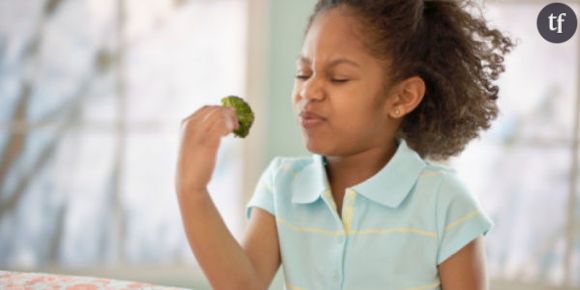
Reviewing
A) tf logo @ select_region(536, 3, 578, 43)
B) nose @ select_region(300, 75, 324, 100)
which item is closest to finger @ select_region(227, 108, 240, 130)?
nose @ select_region(300, 75, 324, 100)

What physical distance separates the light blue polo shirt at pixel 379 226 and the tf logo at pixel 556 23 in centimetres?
53

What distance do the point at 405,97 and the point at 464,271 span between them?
354 millimetres

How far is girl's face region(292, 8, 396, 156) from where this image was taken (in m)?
1.39

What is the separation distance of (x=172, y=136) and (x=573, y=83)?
144cm

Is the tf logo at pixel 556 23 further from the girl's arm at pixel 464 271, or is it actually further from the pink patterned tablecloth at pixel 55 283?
the pink patterned tablecloth at pixel 55 283

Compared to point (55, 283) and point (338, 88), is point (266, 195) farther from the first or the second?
point (55, 283)

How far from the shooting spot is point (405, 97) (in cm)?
151

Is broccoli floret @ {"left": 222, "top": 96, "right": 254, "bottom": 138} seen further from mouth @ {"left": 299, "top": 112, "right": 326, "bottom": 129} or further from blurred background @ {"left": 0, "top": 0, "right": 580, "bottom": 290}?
blurred background @ {"left": 0, "top": 0, "right": 580, "bottom": 290}

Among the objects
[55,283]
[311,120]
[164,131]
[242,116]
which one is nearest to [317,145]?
[311,120]

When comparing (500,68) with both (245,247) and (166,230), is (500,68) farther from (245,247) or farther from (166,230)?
(166,230)

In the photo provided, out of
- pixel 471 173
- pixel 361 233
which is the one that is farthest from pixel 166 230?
pixel 361 233

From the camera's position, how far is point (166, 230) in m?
2.92

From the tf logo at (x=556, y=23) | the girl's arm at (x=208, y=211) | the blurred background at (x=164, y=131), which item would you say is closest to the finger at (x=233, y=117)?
the girl's arm at (x=208, y=211)

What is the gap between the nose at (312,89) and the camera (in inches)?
54.1
